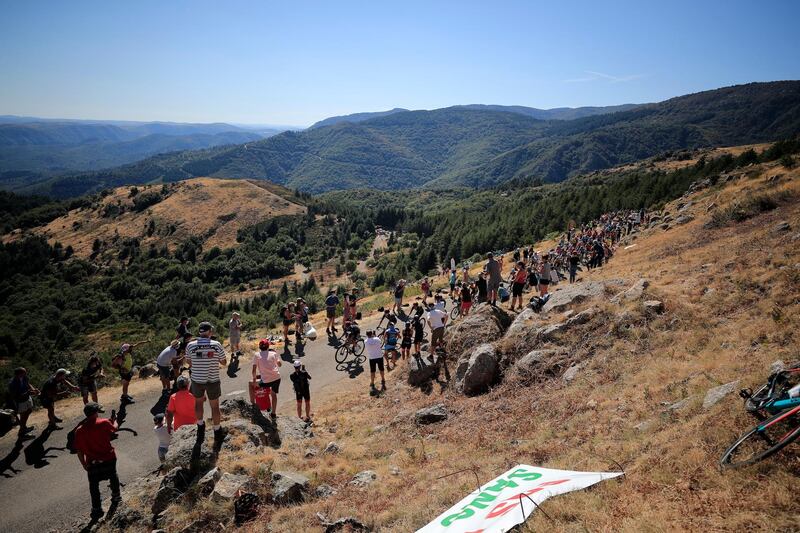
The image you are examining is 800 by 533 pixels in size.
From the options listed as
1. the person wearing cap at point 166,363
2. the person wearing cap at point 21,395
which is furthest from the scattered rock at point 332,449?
the person wearing cap at point 21,395

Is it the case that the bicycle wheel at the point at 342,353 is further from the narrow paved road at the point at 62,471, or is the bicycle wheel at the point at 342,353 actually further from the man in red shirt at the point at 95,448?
the man in red shirt at the point at 95,448

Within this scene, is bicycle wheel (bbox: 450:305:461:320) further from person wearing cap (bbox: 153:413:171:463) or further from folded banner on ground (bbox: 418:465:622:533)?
folded banner on ground (bbox: 418:465:622:533)

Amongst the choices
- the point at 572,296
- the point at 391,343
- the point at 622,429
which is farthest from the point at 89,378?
the point at 572,296

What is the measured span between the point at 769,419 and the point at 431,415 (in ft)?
24.5

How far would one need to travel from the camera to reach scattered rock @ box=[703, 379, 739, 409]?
663 cm

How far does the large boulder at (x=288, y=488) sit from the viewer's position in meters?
7.90

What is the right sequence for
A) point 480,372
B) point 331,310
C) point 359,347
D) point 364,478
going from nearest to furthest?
point 364,478, point 480,372, point 359,347, point 331,310

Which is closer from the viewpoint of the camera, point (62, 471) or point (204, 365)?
point (204, 365)

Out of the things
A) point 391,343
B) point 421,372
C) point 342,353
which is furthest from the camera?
point 342,353

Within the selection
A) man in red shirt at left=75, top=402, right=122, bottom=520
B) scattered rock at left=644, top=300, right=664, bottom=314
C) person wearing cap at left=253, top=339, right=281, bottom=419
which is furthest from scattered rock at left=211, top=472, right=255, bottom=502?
scattered rock at left=644, top=300, right=664, bottom=314

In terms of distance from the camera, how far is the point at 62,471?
9.94 m

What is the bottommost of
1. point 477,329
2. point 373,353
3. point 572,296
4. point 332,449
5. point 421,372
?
point 332,449

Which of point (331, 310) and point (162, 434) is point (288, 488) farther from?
point (331, 310)

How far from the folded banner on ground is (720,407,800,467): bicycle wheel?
4.37 ft
